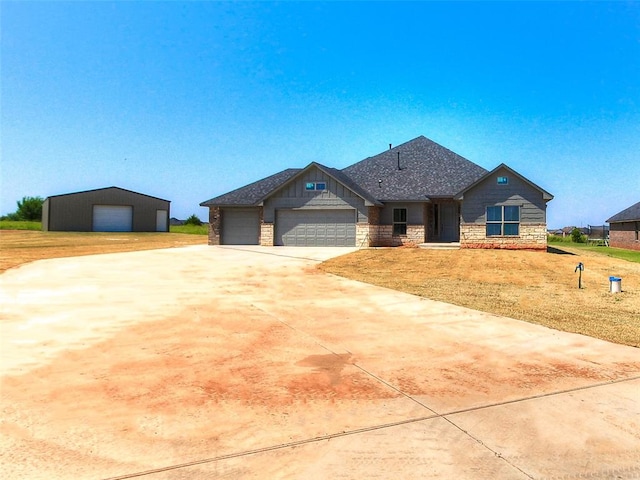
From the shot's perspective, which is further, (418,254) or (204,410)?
(418,254)

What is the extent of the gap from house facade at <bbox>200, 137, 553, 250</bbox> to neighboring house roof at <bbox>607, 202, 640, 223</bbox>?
54.8 feet

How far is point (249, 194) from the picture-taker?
2912 centimetres

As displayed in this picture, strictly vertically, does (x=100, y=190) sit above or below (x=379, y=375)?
above

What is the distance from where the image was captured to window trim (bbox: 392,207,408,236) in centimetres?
2692

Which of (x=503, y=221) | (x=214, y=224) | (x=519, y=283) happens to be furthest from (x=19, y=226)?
(x=519, y=283)

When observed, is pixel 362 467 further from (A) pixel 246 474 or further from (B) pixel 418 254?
(B) pixel 418 254

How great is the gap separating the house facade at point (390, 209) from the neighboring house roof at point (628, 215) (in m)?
16.7

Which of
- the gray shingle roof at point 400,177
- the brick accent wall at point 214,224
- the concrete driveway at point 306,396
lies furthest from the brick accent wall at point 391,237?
the concrete driveway at point 306,396

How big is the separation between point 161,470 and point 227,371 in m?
1.94

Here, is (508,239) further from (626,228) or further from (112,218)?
(112,218)

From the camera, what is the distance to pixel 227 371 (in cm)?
475

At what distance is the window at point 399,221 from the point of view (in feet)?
88.3

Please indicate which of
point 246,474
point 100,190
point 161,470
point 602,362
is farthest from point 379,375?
point 100,190

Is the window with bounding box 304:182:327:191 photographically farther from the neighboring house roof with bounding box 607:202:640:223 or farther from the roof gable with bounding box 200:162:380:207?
the neighboring house roof with bounding box 607:202:640:223
